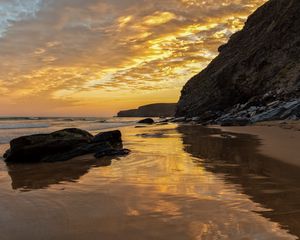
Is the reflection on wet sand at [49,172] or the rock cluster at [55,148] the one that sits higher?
the rock cluster at [55,148]

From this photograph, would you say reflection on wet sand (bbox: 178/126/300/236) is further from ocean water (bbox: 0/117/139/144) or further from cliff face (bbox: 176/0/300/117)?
cliff face (bbox: 176/0/300/117)

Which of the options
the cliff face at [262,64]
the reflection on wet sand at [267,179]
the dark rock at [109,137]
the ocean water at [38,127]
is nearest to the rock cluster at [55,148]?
the dark rock at [109,137]

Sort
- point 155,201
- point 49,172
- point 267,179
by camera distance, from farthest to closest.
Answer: point 49,172 < point 267,179 < point 155,201

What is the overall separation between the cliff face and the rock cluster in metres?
27.6

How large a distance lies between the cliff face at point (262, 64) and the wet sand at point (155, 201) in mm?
30490

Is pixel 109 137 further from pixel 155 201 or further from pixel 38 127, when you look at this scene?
pixel 38 127

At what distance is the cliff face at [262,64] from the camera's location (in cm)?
4434

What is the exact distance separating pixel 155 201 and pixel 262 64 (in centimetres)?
4821

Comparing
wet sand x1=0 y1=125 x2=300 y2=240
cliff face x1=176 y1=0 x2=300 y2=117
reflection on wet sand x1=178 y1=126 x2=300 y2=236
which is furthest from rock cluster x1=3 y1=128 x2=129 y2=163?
cliff face x1=176 y1=0 x2=300 y2=117

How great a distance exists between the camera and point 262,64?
50281mm

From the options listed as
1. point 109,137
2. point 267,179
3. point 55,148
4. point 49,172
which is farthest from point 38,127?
point 267,179

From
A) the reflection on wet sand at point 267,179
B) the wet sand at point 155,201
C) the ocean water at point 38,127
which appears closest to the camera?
the wet sand at point 155,201

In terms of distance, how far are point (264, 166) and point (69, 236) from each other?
6390 millimetres

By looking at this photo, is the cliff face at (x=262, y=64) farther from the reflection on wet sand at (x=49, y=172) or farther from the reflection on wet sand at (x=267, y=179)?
the reflection on wet sand at (x=49, y=172)
